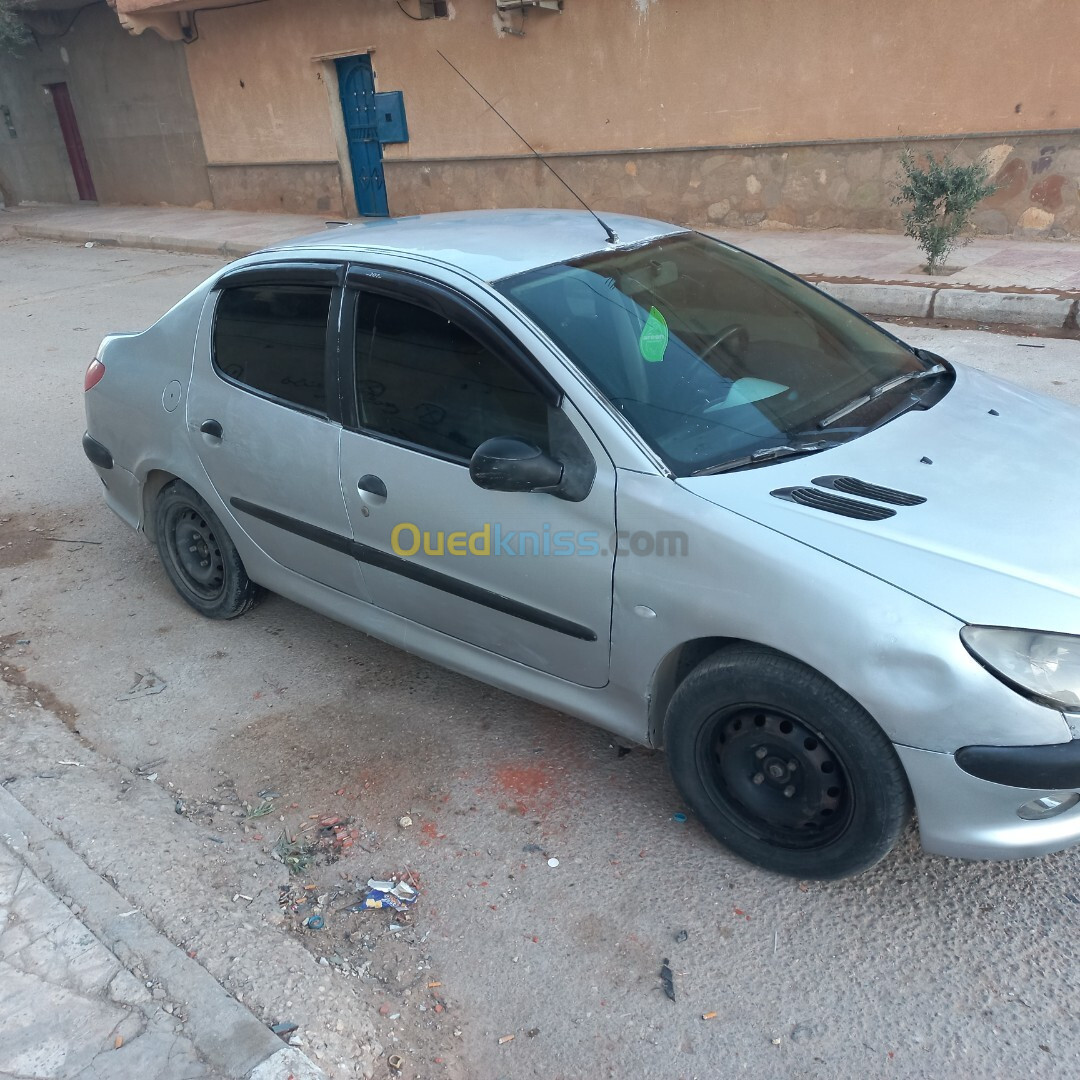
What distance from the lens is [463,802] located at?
312 cm

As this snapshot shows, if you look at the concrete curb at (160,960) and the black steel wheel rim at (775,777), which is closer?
the concrete curb at (160,960)

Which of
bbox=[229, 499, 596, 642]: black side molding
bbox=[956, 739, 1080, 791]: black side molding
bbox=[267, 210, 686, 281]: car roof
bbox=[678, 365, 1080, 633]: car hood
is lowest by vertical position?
bbox=[229, 499, 596, 642]: black side molding

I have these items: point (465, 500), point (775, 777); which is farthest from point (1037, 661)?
point (465, 500)

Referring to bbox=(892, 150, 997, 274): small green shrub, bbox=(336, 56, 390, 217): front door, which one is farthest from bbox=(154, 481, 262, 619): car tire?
bbox=(336, 56, 390, 217): front door

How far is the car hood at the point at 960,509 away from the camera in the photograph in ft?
7.28

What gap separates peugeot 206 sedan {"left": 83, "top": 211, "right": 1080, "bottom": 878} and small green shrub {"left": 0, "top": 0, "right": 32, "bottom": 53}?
62.6ft

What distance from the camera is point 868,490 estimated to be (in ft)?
8.32

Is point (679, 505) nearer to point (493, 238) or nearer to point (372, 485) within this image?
point (372, 485)

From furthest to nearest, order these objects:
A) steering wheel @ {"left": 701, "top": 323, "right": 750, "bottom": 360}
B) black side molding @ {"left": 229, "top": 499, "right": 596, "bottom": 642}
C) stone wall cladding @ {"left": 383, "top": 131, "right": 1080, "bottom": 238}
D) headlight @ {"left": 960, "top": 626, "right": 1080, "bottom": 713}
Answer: stone wall cladding @ {"left": 383, "top": 131, "right": 1080, "bottom": 238} < steering wheel @ {"left": 701, "top": 323, "right": 750, "bottom": 360} < black side molding @ {"left": 229, "top": 499, "right": 596, "bottom": 642} < headlight @ {"left": 960, "top": 626, "right": 1080, "bottom": 713}

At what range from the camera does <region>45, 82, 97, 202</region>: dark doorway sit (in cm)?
2041

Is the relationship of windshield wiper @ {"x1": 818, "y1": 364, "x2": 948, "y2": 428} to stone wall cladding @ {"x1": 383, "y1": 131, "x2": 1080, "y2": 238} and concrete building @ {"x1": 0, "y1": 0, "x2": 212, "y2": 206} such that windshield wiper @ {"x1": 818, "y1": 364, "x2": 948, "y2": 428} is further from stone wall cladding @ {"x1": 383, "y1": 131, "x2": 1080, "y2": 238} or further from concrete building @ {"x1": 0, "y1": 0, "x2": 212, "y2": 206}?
concrete building @ {"x1": 0, "y1": 0, "x2": 212, "y2": 206}

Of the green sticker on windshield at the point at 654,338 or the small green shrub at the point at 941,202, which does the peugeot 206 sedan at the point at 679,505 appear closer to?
the green sticker on windshield at the point at 654,338

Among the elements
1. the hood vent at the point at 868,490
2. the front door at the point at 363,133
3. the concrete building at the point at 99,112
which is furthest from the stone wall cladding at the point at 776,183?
the hood vent at the point at 868,490

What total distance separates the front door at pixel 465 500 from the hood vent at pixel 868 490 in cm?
57
